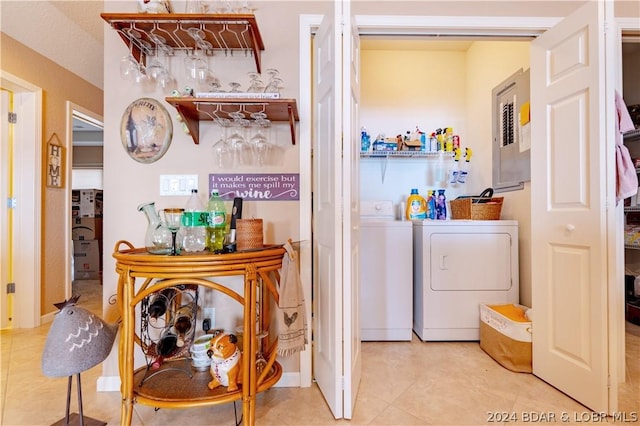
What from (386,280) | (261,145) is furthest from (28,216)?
(386,280)

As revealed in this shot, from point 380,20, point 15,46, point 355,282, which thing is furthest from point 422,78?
point 15,46

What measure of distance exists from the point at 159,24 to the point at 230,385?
1687 millimetres

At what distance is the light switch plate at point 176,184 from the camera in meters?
1.74

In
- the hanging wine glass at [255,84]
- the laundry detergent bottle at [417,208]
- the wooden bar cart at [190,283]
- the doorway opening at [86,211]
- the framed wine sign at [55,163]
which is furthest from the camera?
the doorway opening at [86,211]

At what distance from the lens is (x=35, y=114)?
2.77 metres

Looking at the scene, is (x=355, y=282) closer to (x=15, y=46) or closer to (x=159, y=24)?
(x=159, y=24)

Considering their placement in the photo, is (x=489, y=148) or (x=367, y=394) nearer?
(x=367, y=394)

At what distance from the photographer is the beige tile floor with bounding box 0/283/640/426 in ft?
4.85

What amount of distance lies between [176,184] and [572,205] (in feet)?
6.81

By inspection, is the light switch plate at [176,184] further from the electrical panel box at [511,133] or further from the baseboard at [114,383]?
the electrical panel box at [511,133]

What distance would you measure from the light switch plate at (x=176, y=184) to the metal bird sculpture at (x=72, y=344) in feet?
2.21

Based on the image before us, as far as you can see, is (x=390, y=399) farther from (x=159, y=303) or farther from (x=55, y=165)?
(x=55, y=165)

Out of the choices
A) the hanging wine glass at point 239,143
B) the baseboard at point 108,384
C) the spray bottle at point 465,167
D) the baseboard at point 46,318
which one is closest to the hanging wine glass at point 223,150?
the hanging wine glass at point 239,143

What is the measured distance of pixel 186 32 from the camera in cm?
158
